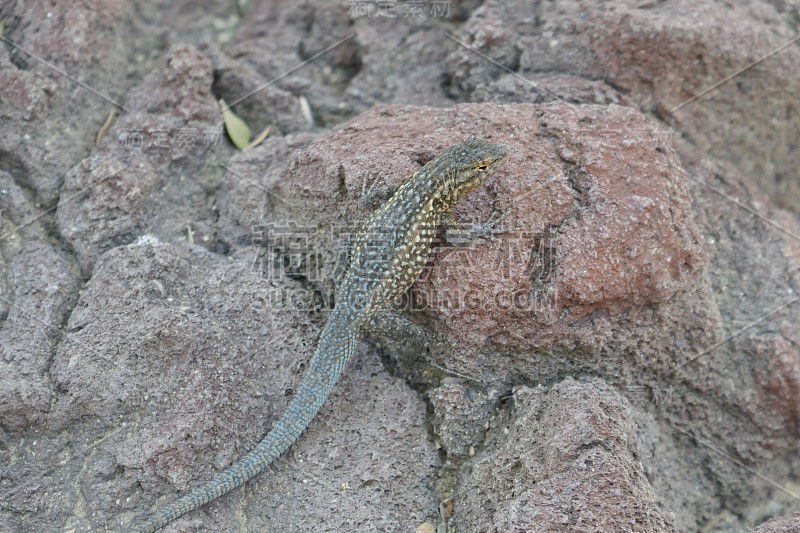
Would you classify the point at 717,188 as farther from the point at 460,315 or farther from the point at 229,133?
the point at 229,133

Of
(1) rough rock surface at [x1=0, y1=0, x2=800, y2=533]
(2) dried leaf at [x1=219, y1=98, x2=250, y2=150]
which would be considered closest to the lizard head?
(1) rough rock surface at [x1=0, y1=0, x2=800, y2=533]

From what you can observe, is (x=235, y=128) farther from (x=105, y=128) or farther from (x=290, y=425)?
(x=290, y=425)

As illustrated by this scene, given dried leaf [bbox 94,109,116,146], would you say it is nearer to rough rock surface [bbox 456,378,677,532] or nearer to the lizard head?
the lizard head

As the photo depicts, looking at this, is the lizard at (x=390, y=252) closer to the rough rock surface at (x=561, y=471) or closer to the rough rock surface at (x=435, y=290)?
the rough rock surface at (x=435, y=290)

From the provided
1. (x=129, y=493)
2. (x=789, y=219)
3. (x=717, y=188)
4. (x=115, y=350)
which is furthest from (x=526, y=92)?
(x=129, y=493)

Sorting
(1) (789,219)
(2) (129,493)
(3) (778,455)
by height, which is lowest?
(3) (778,455)

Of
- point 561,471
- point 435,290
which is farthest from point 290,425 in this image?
point 561,471

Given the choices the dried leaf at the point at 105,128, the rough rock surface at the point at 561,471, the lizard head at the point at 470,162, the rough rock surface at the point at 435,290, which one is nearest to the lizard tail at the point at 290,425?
A: the rough rock surface at the point at 435,290
